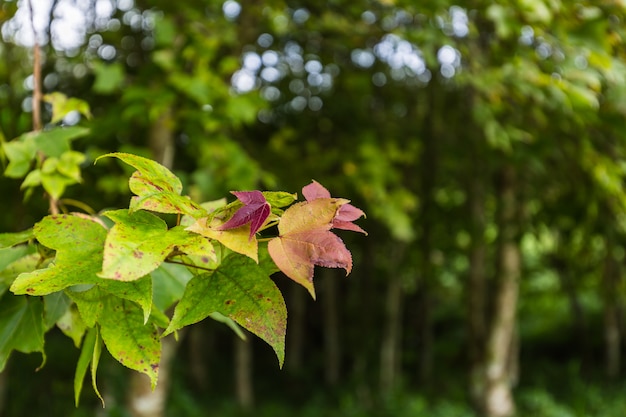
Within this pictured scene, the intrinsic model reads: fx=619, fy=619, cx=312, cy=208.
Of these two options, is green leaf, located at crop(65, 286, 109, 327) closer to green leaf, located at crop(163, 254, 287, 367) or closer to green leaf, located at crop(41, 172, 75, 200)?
green leaf, located at crop(163, 254, 287, 367)

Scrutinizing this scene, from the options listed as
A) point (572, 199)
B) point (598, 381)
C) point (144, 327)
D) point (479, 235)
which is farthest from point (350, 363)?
point (144, 327)

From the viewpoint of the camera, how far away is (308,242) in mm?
672

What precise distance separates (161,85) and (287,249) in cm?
253

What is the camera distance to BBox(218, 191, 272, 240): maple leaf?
666mm

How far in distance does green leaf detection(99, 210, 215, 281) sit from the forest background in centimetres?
83

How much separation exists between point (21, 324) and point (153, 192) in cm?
35

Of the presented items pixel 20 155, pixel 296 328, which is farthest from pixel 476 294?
pixel 20 155

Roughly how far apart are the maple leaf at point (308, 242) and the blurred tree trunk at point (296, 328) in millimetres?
10231

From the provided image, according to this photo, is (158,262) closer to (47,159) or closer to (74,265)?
(74,265)

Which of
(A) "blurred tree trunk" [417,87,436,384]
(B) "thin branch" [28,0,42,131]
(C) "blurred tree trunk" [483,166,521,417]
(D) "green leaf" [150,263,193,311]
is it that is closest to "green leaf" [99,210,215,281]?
(D) "green leaf" [150,263,193,311]

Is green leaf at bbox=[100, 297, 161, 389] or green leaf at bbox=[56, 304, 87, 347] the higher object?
green leaf at bbox=[100, 297, 161, 389]

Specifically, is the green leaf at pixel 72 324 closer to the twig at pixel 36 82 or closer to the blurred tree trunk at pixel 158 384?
the twig at pixel 36 82

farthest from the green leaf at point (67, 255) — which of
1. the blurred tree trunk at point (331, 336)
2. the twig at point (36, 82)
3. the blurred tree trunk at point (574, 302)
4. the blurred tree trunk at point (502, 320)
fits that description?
the blurred tree trunk at point (331, 336)

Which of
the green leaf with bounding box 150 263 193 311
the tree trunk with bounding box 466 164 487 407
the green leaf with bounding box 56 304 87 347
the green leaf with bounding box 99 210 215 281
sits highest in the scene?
the green leaf with bounding box 99 210 215 281
